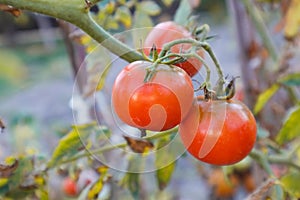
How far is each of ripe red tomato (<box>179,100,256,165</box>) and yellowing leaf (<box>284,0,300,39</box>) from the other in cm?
57

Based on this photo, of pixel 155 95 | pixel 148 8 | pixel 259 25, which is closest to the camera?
pixel 155 95

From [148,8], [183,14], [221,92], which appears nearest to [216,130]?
[221,92]

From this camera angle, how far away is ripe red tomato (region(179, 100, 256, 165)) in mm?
448

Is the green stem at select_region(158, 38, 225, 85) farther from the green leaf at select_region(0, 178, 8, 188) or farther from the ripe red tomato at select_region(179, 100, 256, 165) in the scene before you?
the green leaf at select_region(0, 178, 8, 188)

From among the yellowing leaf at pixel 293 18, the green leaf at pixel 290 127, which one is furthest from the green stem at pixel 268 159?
the yellowing leaf at pixel 293 18

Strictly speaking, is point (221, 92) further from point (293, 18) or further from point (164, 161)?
point (293, 18)

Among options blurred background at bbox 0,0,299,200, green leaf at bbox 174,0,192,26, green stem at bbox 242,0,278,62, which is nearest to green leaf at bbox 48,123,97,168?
blurred background at bbox 0,0,299,200

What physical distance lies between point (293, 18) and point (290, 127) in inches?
14.9

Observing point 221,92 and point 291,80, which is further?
point 291,80

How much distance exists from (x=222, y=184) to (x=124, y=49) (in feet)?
3.94

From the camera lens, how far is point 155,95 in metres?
0.41

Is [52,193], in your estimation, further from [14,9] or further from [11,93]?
[11,93]

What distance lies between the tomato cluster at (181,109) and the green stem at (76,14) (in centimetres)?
3

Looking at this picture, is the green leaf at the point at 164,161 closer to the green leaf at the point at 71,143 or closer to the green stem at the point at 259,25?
the green leaf at the point at 71,143
